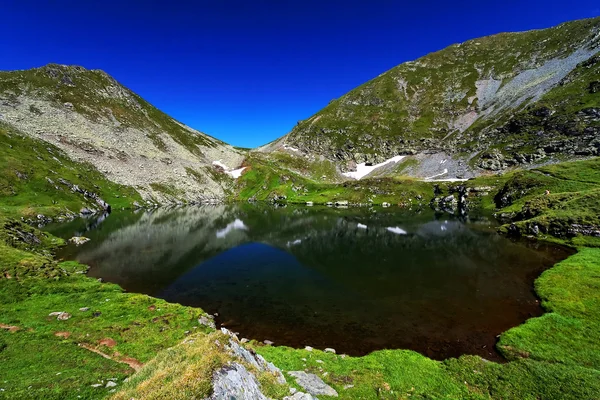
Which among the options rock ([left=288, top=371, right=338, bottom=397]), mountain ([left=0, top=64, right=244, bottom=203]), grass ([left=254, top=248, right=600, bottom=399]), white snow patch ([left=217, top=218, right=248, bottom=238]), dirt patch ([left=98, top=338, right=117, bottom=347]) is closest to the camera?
rock ([left=288, top=371, right=338, bottom=397])

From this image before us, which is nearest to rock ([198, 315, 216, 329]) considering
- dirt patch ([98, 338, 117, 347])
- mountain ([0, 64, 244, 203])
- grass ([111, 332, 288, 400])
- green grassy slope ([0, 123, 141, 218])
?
dirt patch ([98, 338, 117, 347])

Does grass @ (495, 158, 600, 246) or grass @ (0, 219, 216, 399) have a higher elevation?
grass @ (495, 158, 600, 246)

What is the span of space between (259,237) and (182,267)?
33.8m

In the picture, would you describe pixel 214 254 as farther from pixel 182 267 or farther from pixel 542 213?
pixel 542 213

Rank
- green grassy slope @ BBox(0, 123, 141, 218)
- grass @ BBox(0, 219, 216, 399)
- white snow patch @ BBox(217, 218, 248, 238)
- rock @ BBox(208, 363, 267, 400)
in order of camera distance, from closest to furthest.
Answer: rock @ BBox(208, 363, 267, 400) < grass @ BBox(0, 219, 216, 399) < white snow patch @ BBox(217, 218, 248, 238) < green grassy slope @ BBox(0, 123, 141, 218)

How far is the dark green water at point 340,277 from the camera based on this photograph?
3381 cm

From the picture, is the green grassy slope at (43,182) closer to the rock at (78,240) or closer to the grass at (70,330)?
the rock at (78,240)

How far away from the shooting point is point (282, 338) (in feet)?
106

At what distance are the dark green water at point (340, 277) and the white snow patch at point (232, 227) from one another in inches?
59.4

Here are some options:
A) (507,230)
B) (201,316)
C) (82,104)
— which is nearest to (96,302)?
(201,316)

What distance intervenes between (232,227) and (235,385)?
95.4 meters

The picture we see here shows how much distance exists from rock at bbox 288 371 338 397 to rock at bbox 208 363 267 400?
6004 mm

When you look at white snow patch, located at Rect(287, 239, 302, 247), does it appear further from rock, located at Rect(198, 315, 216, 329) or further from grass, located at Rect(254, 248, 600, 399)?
grass, located at Rect(254, 248, 600, 399)

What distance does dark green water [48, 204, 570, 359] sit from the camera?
111ft
